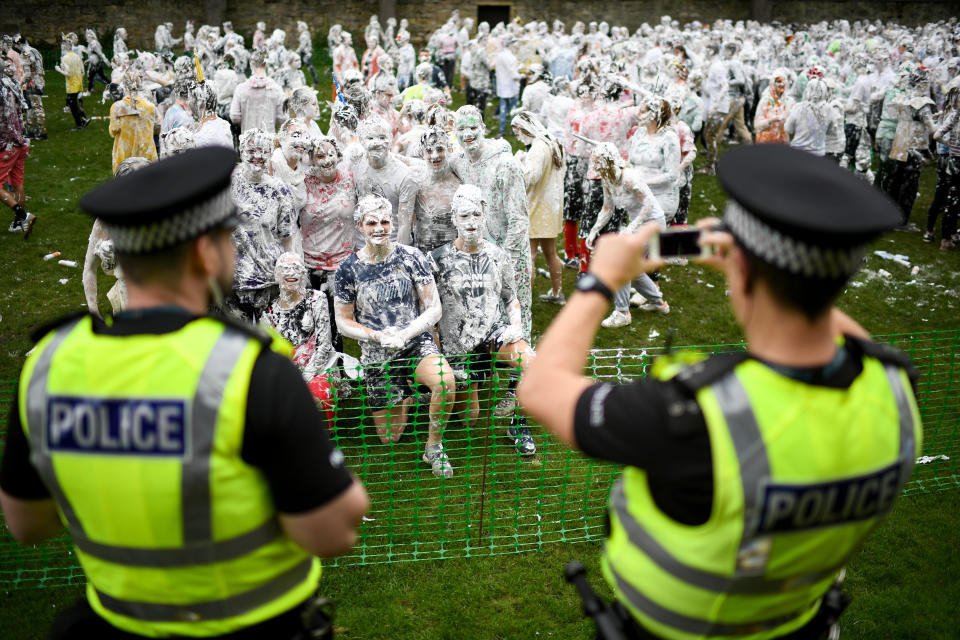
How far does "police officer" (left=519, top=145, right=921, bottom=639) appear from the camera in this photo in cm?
148

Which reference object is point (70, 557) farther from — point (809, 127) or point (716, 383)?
point (809, 127)

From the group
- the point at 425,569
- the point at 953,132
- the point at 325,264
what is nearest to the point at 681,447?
the point at 425,569

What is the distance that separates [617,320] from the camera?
24.6ft

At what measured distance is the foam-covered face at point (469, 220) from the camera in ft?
17.4

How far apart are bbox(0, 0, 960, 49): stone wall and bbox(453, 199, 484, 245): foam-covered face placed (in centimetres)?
2606

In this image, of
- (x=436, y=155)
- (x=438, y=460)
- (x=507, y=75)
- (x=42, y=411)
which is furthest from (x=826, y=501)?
(x=507, y=75)

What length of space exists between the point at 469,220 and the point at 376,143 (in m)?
1.43

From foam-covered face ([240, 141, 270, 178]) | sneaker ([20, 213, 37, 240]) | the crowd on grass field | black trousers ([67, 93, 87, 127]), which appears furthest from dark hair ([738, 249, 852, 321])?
black trousers ([67, 93, 87, 127])

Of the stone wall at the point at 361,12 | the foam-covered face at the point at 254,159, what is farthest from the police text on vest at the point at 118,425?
the stone wall at the point at 361,12

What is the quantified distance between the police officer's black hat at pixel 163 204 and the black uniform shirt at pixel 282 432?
169 mm

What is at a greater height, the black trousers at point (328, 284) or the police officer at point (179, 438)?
the police officer at point (179, 438)

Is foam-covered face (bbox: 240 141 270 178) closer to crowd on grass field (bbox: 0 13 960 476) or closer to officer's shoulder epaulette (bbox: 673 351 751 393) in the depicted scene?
crowd on grass field (bbox: 0 13 960 476)

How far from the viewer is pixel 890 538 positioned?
15.0 feet

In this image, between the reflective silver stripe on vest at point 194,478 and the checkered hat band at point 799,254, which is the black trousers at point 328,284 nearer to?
the reflective silver stripe on vest at point 194,478
